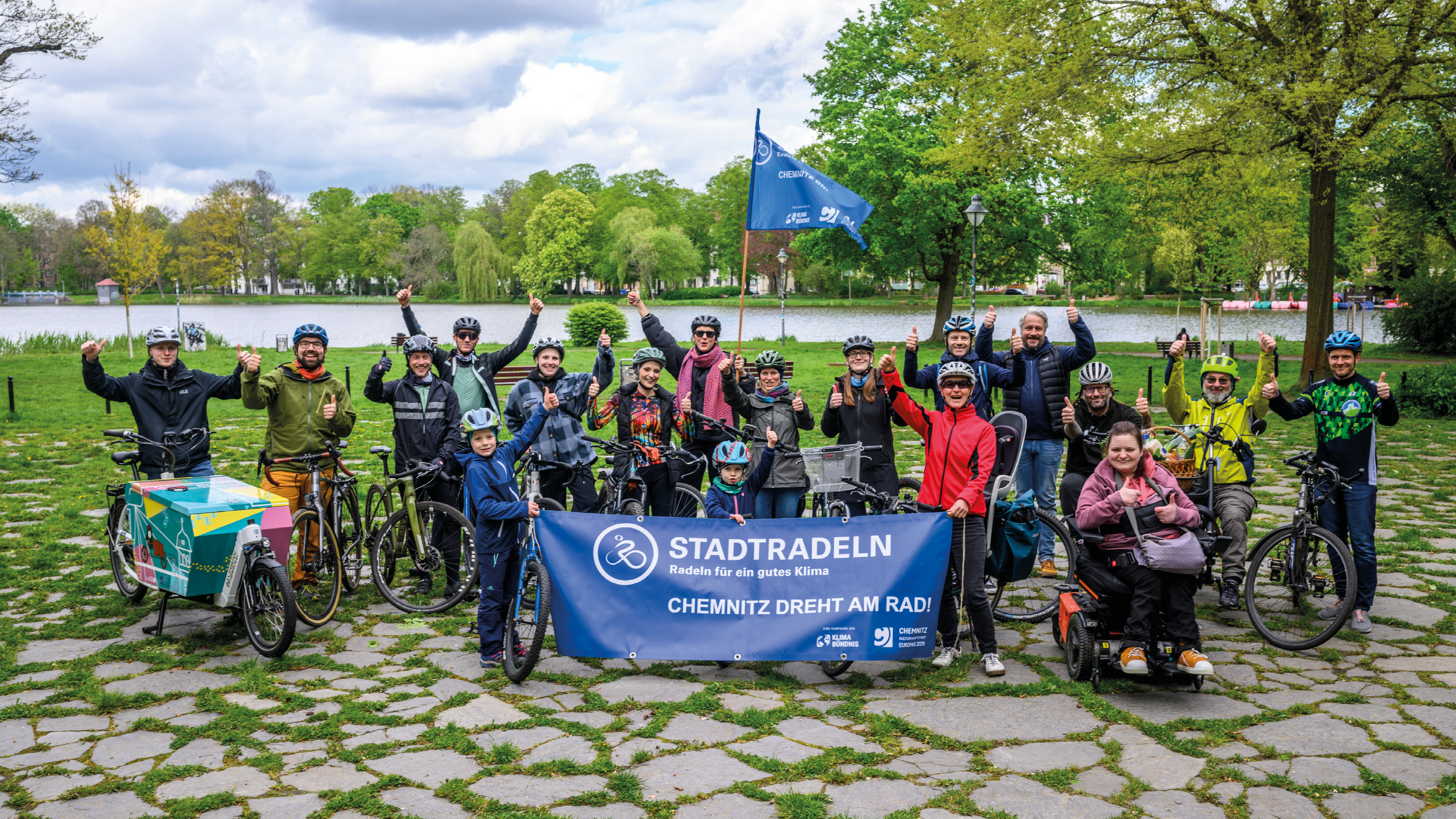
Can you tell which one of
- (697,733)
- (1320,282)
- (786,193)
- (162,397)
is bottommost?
(697,733)

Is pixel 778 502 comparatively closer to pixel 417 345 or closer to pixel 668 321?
pixel 417 345

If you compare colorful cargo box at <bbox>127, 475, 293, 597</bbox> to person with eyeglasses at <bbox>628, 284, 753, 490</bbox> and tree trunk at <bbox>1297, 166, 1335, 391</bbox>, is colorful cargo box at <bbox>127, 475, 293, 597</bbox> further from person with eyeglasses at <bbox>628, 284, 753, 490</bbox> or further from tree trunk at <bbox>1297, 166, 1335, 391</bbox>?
tree trunk at <bbox>1297, 166, 1335, 391</bbox>

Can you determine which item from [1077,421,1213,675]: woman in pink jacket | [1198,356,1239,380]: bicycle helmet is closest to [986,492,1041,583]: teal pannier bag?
[1077,421,1213,675]: woman in pink jacket

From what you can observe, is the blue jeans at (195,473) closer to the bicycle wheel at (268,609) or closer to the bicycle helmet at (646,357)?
the bicycle wheel at (268,609)

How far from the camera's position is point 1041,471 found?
26.7 feet

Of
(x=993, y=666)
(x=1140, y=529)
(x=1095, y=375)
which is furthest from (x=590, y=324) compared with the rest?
(x=1140, y=529)

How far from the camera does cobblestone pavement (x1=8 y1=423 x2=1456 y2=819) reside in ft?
14.2

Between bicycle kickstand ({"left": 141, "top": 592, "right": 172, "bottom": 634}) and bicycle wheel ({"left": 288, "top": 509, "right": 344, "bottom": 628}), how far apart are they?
0.85m

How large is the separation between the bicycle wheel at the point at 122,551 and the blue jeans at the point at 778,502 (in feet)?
15.9

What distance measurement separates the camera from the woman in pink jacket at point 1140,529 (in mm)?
5605

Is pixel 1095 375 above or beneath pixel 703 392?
above

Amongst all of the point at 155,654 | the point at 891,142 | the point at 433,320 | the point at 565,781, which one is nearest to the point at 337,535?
the point at 155,654

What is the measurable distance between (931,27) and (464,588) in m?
27.3

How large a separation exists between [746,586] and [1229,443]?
13.4ft
